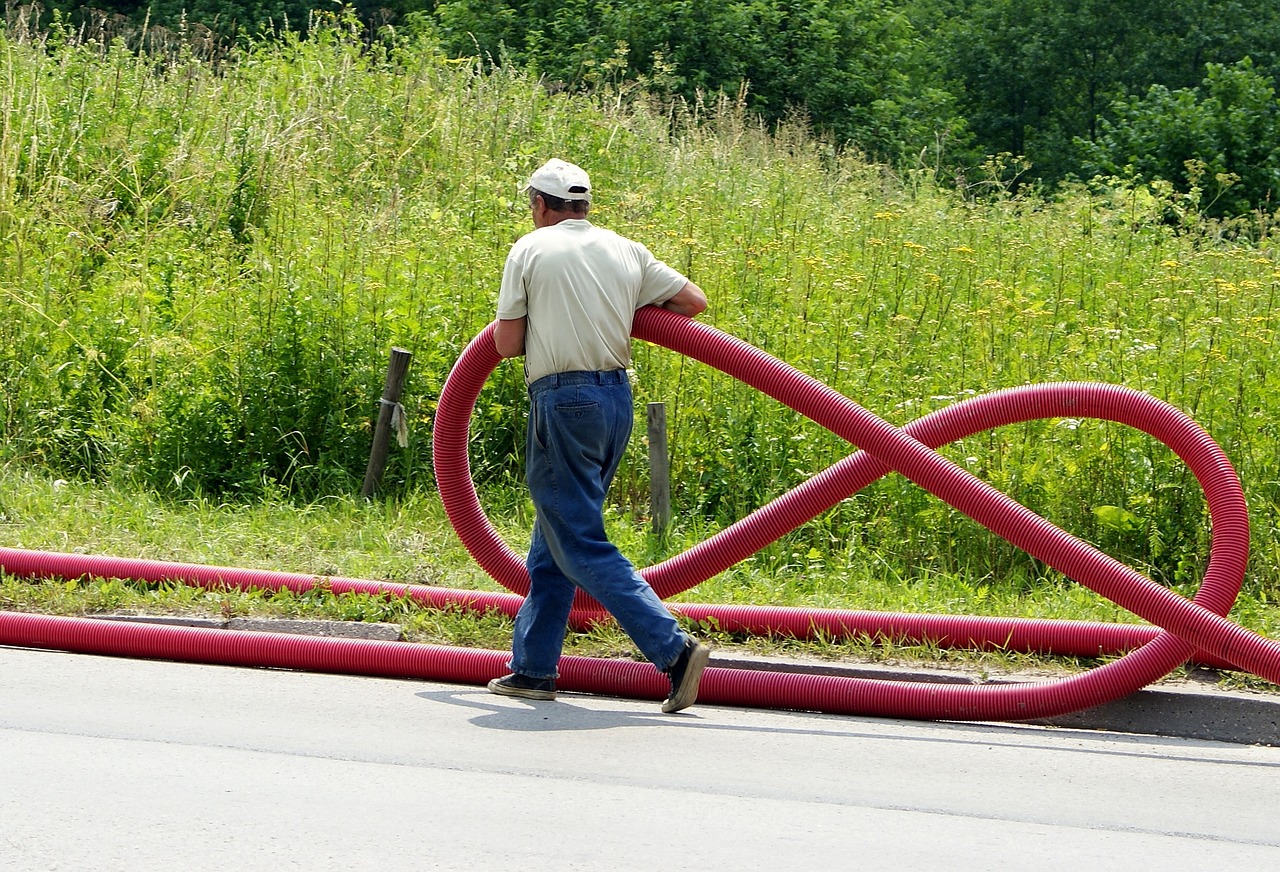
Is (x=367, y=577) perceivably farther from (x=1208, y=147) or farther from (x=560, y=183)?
(x=1208, y=147)

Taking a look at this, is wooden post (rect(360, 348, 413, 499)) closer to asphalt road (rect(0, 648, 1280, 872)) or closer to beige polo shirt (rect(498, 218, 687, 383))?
asphalt road (rect(0, 648, 1280, 872))

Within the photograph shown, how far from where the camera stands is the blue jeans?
218 inches

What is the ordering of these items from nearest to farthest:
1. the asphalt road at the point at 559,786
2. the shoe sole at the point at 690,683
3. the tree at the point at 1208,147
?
1. the asphalt road at the point at 559,786
2. the shoe sole at the point at 690,683
3. the tree at the point at 1208,147

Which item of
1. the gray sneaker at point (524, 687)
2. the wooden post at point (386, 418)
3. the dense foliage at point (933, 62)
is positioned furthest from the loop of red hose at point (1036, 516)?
the dense foliage at point (933, 62)

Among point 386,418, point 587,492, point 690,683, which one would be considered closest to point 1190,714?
point 690,683

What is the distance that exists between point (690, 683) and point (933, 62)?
4200cm

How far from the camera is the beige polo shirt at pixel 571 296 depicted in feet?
18.1

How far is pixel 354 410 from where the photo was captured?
905 centimetres

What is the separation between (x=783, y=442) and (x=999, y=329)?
7.54ft

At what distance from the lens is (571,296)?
5.53 m

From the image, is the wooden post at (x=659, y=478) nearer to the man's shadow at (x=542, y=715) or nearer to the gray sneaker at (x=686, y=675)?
the man's shadow at (x=542, y=715)

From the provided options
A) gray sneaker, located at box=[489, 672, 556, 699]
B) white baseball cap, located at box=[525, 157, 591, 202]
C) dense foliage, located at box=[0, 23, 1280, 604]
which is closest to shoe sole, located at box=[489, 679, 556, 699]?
gray sneaker, located at box=[489, 672, 556, 699]

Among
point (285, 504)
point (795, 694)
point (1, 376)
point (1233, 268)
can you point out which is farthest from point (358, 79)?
point (795, 694)

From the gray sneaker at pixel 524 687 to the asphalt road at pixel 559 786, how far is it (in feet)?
0.21
